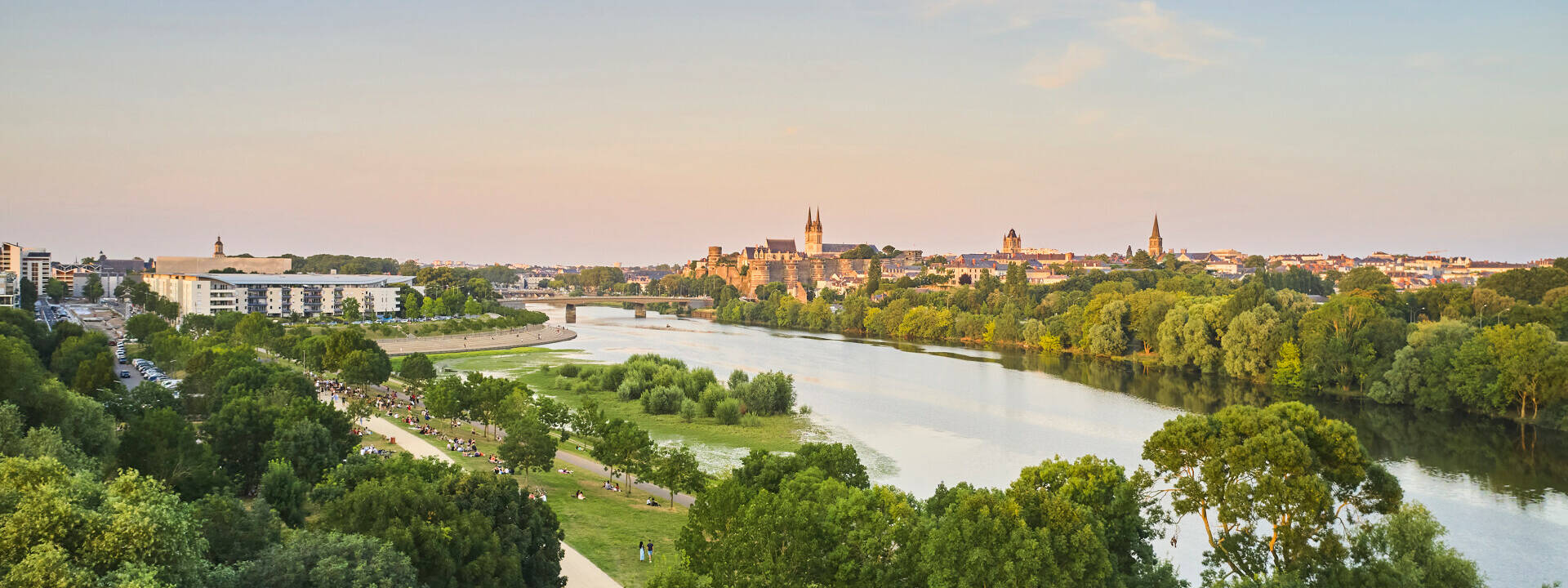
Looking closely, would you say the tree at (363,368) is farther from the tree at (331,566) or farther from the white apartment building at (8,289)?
the white apartment building at (8,289)

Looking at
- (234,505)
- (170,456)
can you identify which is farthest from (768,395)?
(234,505)

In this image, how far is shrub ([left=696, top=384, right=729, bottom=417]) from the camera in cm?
2916

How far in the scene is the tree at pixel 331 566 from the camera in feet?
28.7

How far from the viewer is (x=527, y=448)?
1848 cm

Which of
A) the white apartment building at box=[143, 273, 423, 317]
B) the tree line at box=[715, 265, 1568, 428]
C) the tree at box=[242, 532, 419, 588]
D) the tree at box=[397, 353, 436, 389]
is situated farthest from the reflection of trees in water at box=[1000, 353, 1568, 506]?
the white apartment building at box=[143, 273, 423, 317]

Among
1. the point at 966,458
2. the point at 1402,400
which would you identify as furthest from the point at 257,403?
the point at 1402,400

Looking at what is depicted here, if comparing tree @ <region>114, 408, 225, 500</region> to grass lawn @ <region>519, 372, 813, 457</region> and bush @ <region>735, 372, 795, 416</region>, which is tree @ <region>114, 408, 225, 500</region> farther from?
bush @ <region>735, 372, 795, 416</region>

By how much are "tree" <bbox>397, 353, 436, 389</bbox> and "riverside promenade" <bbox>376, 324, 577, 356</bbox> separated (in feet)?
54.0

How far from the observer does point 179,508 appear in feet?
32.2

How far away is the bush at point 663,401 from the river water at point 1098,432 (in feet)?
14.6

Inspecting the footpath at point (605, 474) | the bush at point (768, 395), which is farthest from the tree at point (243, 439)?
the bush at point (768, 395)

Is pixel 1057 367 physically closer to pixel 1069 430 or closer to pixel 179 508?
pixel 1069 430

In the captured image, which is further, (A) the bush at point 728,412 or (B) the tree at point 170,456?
(A) the bush at point 728,412

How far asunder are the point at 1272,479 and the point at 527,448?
42.2 ft
